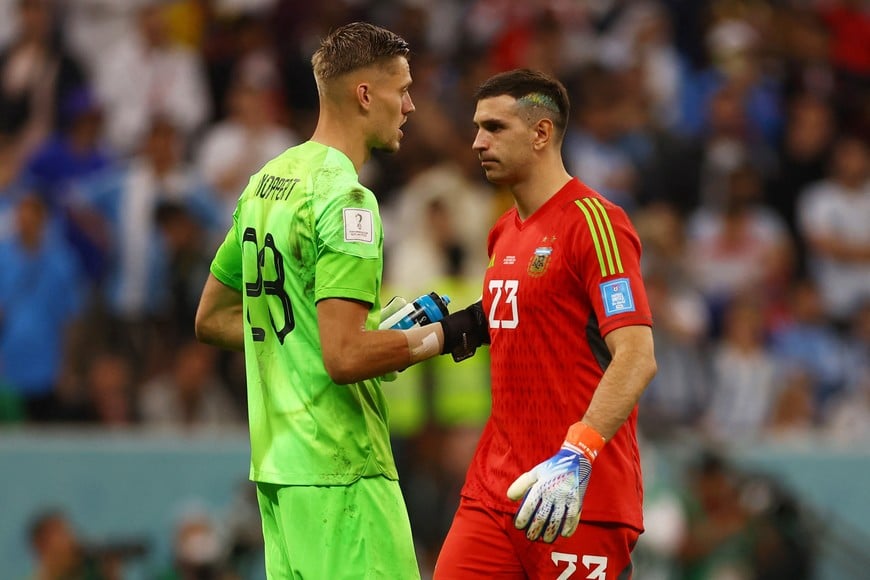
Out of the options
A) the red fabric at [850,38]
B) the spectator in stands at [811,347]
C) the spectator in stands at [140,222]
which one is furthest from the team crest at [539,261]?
the red fabric at [850,38]

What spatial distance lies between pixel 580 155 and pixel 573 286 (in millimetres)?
6938

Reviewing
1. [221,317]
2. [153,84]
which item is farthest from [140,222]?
[221,317]

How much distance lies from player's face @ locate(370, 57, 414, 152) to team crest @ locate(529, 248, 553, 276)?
0.65 metres

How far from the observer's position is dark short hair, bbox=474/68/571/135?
590 cm

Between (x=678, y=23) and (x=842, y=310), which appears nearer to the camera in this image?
(x=842, y=310)

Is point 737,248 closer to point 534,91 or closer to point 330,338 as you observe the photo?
point 534,91

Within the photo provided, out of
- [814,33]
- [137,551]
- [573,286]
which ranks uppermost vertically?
[814,33]

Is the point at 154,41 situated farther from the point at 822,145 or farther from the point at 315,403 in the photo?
the point at 315,403

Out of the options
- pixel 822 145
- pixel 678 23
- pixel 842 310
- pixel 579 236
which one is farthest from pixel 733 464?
pixel 579 236

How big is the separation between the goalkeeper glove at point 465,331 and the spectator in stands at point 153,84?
22.7 ft

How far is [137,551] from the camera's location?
10641mm

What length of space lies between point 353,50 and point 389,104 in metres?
0.23

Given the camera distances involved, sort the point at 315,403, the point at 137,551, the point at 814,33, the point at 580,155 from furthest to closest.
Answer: the point at 814,33, the point at 580,155, the point at 137,551, the point at 315,403

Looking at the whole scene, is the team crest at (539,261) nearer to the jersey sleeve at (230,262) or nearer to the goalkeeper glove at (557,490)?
the goalkeeper glove at (557,490)
